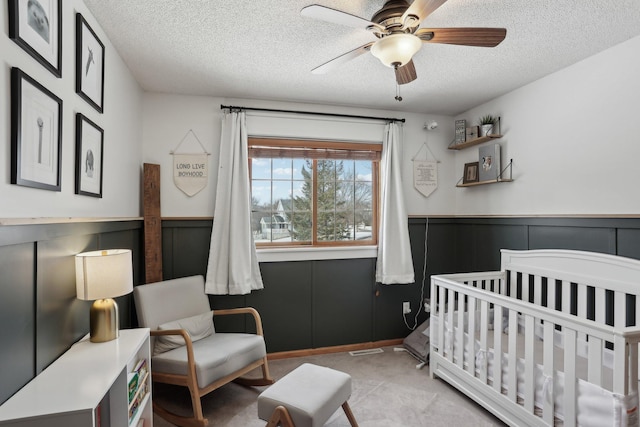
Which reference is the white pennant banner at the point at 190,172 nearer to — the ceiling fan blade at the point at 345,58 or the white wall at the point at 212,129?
the white wall at the point at 212,129

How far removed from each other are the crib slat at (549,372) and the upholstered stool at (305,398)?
1.04 metres

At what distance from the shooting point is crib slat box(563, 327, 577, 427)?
5.54ft

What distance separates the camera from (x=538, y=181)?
2.80 meters

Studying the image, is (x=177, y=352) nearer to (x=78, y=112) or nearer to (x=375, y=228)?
(x=78, y=112)

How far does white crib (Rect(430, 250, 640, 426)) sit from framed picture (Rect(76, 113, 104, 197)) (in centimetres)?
246

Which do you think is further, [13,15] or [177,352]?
[177,352]

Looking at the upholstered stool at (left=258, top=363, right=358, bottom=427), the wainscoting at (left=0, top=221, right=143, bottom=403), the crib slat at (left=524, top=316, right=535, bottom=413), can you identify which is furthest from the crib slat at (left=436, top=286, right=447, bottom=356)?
the wainscoting at (left=0, top=221, right=143, bottom=403)

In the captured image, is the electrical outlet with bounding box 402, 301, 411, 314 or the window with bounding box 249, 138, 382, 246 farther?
the electrical outlet with bounding box 402, 301, 411, 314

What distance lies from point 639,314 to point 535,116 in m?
1.61

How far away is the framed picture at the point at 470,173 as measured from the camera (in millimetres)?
3395

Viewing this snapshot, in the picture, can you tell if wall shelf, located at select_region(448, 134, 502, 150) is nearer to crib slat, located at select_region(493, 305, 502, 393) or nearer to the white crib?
the white crib

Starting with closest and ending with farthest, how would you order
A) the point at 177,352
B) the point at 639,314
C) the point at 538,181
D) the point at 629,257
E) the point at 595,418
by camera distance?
1. the point at 595,418
2. the point at 639,314
3. the point at 629,257
4. the point at 177,352
5. the point at 538,181

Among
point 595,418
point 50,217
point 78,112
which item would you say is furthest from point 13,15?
point 595,418

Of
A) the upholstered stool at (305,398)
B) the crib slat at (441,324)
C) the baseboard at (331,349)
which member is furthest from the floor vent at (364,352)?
the upholstered stool at (305,398)
